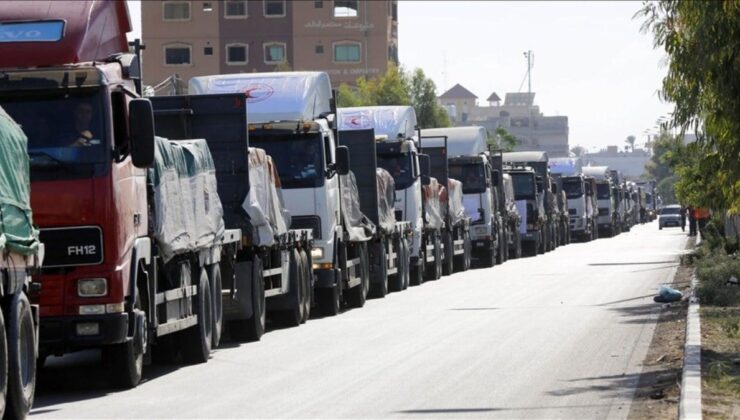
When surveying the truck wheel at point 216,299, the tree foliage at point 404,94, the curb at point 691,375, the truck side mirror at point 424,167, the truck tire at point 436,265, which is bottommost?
the truck tire at point 436,265

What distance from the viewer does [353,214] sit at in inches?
1178

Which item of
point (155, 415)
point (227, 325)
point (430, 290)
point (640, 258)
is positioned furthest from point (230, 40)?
point (155, 415)

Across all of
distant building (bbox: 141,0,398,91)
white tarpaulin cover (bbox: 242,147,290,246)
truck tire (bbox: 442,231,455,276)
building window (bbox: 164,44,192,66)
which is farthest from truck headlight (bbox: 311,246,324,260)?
building window (bbox: 164,44,192,66)

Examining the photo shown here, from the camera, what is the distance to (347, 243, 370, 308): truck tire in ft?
98.2

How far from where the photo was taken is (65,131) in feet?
50.4

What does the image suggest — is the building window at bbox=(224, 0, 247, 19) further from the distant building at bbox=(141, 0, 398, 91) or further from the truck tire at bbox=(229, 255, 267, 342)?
the truck tire at bbox=(229, 255, 267, 342)

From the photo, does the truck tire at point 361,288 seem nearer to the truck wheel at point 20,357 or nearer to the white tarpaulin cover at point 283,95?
the white tarpaulin cover at point 283,95

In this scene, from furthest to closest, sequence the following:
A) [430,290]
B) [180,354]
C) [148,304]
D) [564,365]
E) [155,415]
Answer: [430,290] → [180,354] → [564,365] → [148,304] → [155,415]

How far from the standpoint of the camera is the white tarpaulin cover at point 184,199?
1706 centimetres

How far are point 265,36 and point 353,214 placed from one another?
99.8m

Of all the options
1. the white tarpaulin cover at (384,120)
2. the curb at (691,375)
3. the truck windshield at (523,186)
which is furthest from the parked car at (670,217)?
the curb at (691,375)

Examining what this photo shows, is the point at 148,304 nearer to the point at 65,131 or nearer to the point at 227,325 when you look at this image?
the point at 65,131

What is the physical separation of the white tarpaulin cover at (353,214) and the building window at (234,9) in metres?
98.5

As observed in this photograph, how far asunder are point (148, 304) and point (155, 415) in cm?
272
